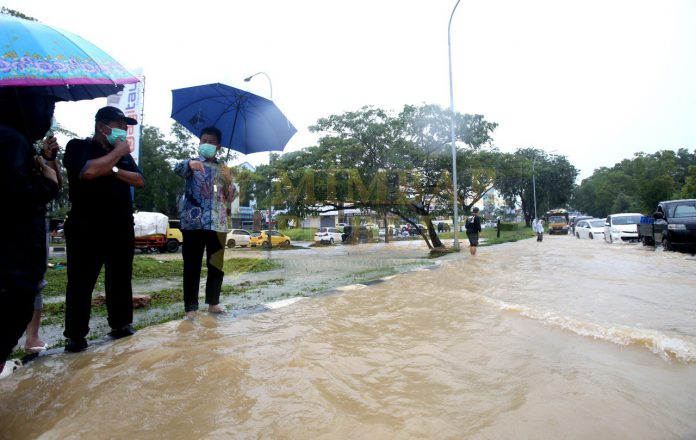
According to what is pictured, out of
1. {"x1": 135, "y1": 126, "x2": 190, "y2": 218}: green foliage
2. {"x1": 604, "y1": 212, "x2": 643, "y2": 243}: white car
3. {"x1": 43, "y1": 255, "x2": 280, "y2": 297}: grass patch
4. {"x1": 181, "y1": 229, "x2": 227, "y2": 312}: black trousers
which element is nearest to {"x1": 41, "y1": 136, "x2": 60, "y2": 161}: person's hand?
{"x1": 181, "y1": 229, "x2": 227, "y2": 312}: black trousers

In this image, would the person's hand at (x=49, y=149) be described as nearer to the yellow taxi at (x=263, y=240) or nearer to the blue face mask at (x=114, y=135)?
the blue face mask at (x=114, y=135)

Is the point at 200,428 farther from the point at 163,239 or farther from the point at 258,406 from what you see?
the point at 163,239

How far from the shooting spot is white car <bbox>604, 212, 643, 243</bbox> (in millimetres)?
16109

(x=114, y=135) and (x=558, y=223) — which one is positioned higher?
(x=114, y=135)

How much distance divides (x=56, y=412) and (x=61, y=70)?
172cm

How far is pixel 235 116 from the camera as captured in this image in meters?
4.47

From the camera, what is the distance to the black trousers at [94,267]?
8.27 feet

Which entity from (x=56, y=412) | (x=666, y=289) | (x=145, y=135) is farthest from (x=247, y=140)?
(x=145, y=135)


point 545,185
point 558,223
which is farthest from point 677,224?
point 545,185

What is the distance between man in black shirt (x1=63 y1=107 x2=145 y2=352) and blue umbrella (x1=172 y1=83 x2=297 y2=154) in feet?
5.06

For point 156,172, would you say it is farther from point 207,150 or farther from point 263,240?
point 207,150

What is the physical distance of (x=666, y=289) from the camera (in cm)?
487

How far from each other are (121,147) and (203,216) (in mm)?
906

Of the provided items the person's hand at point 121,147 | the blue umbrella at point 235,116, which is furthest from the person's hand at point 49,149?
the blue umbrella at point 235,116
